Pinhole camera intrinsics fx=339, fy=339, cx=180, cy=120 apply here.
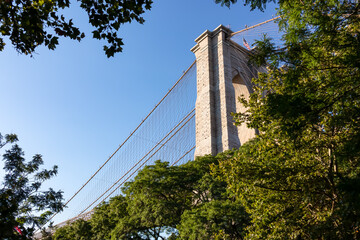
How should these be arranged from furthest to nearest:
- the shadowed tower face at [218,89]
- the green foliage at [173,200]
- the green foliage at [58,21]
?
the shadowed tower face at [218,89]
the green foliage at [173,200]
the green foliage at [58,21]

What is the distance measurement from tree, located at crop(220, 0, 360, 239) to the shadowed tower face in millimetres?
10766

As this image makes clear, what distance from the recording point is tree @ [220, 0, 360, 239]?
213 inches

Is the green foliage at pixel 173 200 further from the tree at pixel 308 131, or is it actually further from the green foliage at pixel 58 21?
the green foliage at pixel 58 21

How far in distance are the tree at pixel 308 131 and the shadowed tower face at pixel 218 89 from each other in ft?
35.3

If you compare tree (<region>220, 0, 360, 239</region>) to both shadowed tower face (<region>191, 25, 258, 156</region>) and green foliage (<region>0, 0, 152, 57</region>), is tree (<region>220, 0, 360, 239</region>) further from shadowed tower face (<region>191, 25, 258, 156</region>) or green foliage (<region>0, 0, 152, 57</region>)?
shadowed tower face (<region>191, 25, 258, 156</region>)

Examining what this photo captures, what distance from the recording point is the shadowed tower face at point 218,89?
19375mm

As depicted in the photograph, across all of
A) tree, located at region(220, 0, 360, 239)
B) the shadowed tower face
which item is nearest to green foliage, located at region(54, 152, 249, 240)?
the shadowed tower face

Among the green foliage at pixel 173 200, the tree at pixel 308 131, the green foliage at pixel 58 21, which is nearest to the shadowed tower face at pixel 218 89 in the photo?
the green foliage at pixel 173 200

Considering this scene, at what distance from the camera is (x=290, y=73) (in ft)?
19.0

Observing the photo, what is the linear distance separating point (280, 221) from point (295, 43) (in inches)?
154

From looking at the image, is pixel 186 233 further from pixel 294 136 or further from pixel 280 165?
pixel 294 136

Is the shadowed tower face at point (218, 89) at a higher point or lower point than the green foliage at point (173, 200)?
higher

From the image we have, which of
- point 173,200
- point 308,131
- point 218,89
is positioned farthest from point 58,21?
point 218,89

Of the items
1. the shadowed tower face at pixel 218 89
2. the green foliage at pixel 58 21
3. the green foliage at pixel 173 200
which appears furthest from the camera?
the shadowed tower face at pixel 218 89
